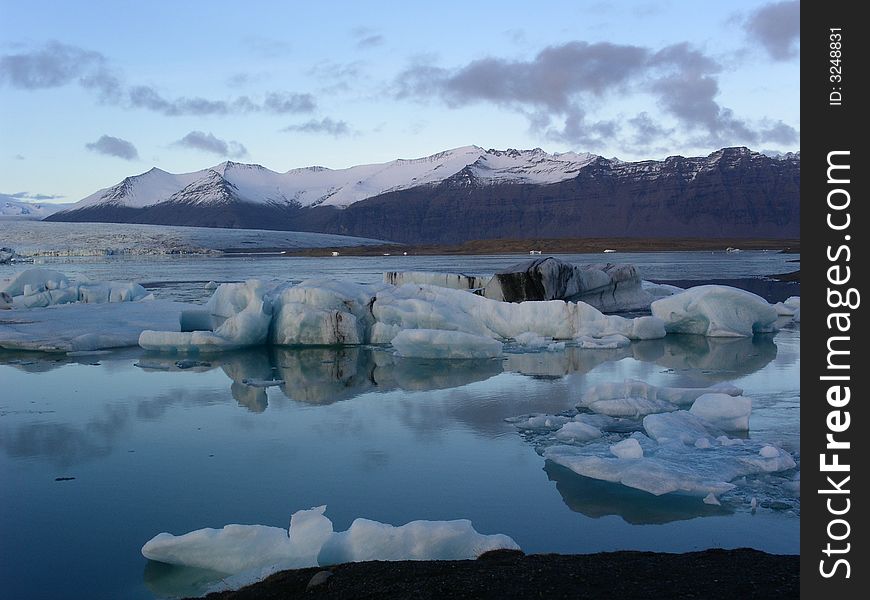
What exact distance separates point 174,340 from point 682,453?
8435mm

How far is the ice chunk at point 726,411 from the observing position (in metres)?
6.79

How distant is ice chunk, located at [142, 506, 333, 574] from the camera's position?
13.4ft

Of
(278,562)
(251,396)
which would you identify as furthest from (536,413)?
(278,562)

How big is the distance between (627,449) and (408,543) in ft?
7.66

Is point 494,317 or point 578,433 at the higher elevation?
point 494,317

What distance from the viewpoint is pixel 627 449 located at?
19.0 feet

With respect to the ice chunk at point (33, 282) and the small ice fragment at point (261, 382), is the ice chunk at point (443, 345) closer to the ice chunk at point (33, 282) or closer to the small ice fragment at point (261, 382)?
the small ice fragment at point (261, 382)

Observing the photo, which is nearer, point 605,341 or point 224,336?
point 224,336

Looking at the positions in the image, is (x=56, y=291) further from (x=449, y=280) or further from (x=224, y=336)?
(x=449, y=280)

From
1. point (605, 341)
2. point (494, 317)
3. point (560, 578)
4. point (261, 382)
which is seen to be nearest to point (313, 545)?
point (560, 578)

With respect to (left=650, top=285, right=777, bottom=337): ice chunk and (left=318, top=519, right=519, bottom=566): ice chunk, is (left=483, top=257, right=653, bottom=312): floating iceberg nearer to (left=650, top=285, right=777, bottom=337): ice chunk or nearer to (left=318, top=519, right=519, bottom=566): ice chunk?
(left=650, top=285, right=777, bottom=337): ice chunk

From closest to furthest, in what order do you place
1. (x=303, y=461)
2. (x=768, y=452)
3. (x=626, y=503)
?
(x=626, y=503), (x=768, y=452), (x=303, y=461)

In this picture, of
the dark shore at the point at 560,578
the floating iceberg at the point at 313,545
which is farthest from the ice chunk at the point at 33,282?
the dark shore at the point at 560,578

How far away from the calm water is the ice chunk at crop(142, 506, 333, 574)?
0.09m
